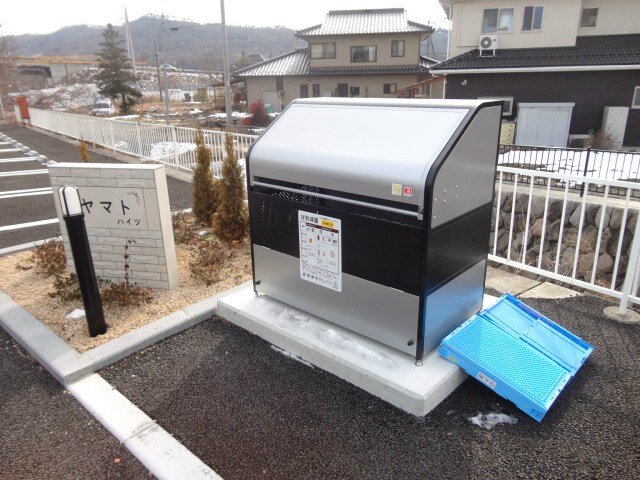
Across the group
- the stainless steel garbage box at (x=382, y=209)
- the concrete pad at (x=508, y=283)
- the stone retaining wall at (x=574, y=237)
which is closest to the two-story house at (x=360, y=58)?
the stone retaining wall at (x=574, y=237)

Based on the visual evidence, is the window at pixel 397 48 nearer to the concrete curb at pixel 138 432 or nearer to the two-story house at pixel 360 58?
the two-story house at pixel 360 58

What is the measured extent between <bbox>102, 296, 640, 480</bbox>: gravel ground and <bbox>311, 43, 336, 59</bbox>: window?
32198mm

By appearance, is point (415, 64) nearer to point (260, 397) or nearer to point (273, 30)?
point (260, 397)

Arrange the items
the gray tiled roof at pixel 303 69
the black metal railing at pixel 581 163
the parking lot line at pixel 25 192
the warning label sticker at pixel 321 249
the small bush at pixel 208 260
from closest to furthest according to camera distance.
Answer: the warning label sticker at pixel 321 249
the small bush at pixel 208 260
the parking lot line at pixel 25 192
the black metal railing at pixel 581 163
the gray tiled roof at pixel 303 69

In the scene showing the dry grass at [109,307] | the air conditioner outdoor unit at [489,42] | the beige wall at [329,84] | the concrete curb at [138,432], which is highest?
the air conditioner outdoor unit at [489,42]

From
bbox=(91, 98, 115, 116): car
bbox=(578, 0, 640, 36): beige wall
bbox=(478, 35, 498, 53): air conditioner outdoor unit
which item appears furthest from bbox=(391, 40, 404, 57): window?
bbox=(91, 98, 115, 116): car

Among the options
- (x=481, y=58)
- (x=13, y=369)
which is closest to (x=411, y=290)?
(x=13, y=369)

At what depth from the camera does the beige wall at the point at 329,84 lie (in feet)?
104

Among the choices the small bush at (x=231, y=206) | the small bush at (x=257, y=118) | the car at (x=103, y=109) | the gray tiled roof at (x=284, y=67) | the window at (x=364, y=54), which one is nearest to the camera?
the small bush at (x=231, y=206)

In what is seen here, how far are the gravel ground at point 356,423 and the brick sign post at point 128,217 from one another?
3.53 ft

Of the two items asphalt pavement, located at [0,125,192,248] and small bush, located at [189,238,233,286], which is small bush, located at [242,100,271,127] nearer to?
asphalt pavement, located at [0,125,192,248]

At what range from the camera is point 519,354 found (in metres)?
2.75

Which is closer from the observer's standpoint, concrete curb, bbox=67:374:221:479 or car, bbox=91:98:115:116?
concrete curb, bbox=67:374:221:479

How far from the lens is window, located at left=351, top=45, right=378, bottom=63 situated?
31.5 metres
